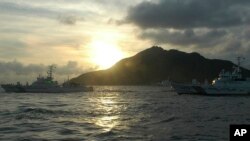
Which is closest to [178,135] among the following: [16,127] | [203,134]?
[203,134]

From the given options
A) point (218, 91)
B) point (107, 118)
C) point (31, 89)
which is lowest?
point (107, 118)

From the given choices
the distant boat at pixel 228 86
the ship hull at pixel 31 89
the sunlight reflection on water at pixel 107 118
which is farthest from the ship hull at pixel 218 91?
the sunlight reflection on water at pixel 107 118

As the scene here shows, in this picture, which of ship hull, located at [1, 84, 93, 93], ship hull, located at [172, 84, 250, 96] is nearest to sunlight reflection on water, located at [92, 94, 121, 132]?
ship hull, located at [172, 84, 250, 96]

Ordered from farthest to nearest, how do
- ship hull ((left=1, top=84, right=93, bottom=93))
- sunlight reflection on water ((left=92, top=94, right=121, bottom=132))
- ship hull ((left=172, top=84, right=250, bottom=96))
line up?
ship hull ((left=1, top=84, right=93, bottom=93))
ship hull ((left=172, top=84, right=250, bottom=96))
sunlight reflection on water ((left=92, top=94, right=121, bottom=132))

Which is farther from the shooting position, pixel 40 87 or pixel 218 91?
pixel 40 87

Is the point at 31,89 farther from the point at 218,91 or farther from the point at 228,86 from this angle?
the point at 228,86

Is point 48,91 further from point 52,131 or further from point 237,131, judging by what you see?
point 237,131

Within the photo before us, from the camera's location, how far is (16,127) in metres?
41.9

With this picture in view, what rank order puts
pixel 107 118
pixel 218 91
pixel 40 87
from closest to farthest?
pixel 107 118, pixel 218 91, pixel 40 87

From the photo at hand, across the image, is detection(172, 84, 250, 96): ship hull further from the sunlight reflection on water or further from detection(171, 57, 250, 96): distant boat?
the sunlight reflection on water

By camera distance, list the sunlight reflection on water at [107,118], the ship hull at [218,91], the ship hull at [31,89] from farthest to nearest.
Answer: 1. the ship hull at [31,89]
2. the ship hull at [218,91]
3. the sunlight reflection on water at [107,118]

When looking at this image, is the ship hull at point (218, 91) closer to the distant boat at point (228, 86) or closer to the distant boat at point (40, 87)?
the distant boat at point (228, 86)

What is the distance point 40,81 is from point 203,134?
149 meters

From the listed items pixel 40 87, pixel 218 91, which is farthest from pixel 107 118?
pixel 40 87
